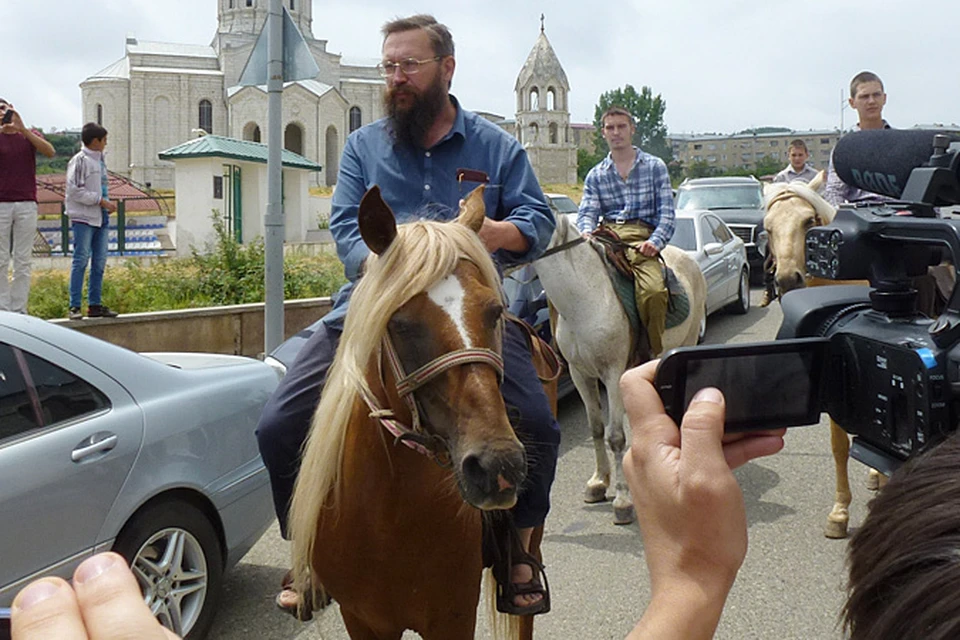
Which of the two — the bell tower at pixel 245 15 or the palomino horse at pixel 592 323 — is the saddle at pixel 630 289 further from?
the bell tower at pixel 245 15

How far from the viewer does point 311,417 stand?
3207 mm

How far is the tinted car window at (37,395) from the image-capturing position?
359cm

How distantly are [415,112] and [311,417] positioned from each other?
4.67ft

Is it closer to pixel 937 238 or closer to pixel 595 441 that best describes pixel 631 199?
pixel 595 441

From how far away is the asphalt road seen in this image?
14.3 ft

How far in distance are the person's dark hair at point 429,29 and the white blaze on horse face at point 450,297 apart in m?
1.52

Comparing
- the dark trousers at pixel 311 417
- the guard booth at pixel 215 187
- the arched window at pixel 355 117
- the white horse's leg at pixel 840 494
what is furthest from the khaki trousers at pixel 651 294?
the arched window at pixel 355 117

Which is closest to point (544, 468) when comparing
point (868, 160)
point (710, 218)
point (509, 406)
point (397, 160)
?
point (509, 406)

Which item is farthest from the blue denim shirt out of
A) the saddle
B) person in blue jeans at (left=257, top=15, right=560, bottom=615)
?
the saddle

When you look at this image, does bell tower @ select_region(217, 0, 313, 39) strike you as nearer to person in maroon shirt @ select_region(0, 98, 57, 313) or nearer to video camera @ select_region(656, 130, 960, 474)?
person in maroon shirt @ select_region(0, 98, 57, 313)

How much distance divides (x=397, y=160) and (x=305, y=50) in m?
4.63

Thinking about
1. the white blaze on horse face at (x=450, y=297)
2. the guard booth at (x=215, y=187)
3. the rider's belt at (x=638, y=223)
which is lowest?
the white blaze on horse face at (x=450, y=297)

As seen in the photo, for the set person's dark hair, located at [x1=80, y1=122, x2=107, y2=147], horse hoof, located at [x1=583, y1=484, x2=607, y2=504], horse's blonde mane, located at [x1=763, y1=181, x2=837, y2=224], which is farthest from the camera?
person's dark hair, located at [x1=80, y1=122, x2=107, y2=147]

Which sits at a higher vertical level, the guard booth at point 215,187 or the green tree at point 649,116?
the green tree at point 649,116
